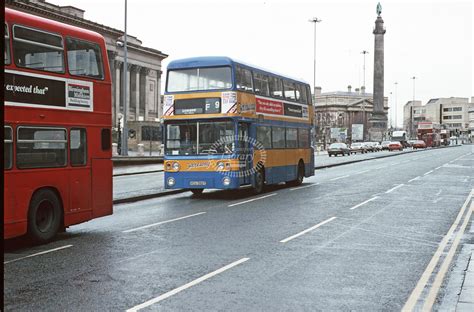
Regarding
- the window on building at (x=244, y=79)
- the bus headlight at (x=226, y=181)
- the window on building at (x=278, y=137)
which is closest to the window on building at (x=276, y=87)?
the window on building at (x=278, y=137)

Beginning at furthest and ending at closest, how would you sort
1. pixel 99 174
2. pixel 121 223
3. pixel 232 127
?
pixel 232 127, pixel 121 223, pixel 99 174

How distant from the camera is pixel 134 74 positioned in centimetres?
9800

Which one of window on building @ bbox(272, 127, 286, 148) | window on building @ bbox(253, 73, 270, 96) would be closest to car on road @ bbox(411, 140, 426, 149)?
window on building @ bbox(272, 127, 286, 148)

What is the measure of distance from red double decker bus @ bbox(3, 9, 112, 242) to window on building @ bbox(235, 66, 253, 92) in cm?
678

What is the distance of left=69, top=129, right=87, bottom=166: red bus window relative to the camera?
1166cm

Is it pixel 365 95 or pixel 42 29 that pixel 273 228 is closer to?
pixel 42 29

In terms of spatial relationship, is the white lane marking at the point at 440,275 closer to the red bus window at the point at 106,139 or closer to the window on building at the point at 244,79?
the red bus window at the point at 106,139

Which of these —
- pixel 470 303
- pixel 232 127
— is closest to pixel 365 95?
pixel 232 127

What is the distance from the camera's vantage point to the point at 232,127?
1873cm

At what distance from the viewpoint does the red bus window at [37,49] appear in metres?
10.3

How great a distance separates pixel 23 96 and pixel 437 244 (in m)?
7.89

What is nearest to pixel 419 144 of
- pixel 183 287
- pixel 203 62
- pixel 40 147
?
pixel 203 62

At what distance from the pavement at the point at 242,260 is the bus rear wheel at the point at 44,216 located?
0.88 ft

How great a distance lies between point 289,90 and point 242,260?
14867 mm
